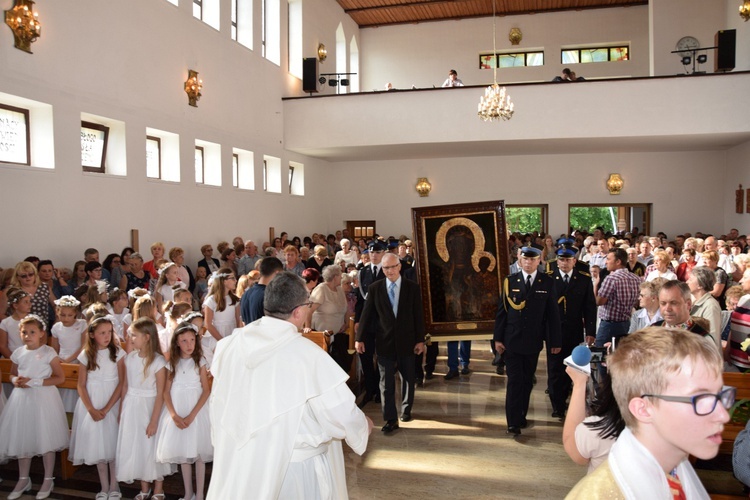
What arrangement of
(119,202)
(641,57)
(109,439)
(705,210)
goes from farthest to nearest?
1. (641,57)
2. (705,210)
3. (119,202)
4. (109,439)

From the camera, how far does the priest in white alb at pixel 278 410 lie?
286cm

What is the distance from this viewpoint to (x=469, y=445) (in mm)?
6207

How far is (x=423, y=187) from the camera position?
2138cm

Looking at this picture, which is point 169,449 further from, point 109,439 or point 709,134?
point 709,134

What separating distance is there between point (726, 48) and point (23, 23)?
1631cm

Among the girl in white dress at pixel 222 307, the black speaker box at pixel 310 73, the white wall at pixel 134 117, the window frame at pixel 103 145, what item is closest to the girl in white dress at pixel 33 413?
the girl in white dress at pixel 222 307

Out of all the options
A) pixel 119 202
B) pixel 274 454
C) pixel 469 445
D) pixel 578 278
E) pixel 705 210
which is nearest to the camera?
pixel 274 454

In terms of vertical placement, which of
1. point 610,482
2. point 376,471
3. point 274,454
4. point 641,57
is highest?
point 641,57

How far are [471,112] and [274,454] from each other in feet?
50.2

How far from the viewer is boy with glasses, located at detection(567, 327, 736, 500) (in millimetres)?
1594

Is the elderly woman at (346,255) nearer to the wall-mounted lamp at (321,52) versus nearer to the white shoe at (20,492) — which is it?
the white shoe at (20,492)

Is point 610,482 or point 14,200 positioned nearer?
point 610,482

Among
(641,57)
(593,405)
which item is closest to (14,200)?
(593,405)

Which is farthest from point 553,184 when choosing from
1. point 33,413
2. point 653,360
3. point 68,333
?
point 653,360
